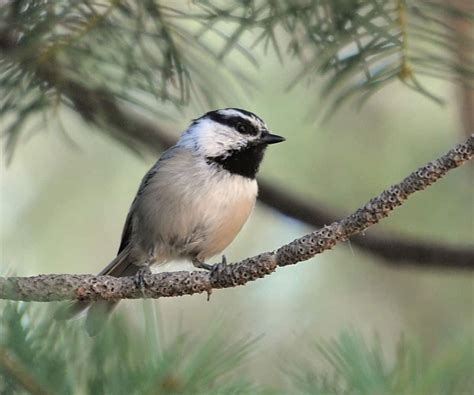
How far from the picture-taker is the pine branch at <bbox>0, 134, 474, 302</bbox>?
1010mm

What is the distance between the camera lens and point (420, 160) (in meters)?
2.22

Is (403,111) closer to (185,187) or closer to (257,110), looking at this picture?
(257,110)

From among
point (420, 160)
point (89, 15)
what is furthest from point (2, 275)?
point (420, 160)

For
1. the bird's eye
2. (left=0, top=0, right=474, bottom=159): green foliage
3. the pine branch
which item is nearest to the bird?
the bird's eye

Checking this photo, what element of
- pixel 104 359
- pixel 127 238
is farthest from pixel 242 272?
pixel 127 238

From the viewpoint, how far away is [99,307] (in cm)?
120

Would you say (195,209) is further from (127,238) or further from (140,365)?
(140,365)

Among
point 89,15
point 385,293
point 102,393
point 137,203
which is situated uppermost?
point 89,15

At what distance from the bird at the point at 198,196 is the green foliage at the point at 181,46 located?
1.41 feet

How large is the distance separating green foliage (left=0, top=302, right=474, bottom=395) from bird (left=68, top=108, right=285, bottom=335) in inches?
37.2

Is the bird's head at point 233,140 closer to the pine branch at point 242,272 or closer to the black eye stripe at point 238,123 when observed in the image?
the black eye stripe at point 238,123

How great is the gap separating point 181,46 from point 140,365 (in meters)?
0.70

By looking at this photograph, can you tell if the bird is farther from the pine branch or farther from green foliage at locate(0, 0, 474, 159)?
the pine branch

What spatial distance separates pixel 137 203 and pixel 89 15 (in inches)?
30.8
